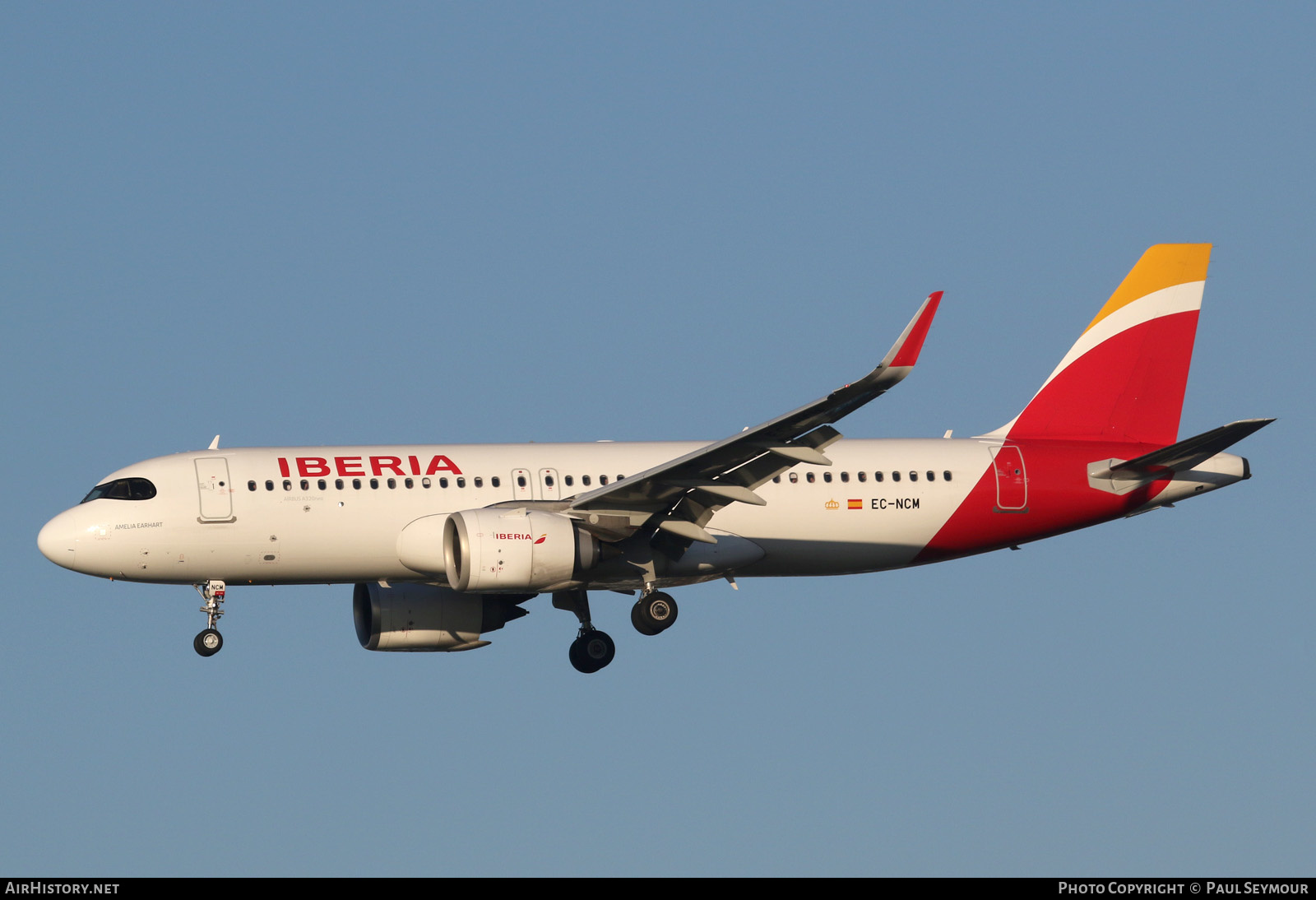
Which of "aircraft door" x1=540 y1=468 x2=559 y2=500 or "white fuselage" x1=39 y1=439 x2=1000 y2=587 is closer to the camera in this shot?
"white fuselage" x1=39 y1=439 x2=1000 y2=587

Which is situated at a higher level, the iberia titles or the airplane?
the iberia titles

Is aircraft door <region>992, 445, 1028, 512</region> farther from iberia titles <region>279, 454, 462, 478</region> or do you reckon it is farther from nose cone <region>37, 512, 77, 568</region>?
nose cone <region>37, 512, 77, 568</region>

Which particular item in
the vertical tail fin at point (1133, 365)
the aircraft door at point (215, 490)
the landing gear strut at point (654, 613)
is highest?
the vertical tail fin at point (1133, 365)

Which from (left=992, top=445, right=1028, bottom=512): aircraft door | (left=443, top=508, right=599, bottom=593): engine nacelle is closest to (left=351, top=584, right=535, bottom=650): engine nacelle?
(left=443, top=508, right=599, bottom=593): engine nacelle

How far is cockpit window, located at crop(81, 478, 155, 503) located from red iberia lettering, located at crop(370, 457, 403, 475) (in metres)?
4.42

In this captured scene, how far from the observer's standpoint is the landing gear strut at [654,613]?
39.7 meters

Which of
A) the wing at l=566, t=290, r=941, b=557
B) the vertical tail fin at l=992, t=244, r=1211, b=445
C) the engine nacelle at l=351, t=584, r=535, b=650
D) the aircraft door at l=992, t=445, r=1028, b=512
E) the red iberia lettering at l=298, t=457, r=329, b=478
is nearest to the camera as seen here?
the wing at l=566, t=290, r=941, b=557

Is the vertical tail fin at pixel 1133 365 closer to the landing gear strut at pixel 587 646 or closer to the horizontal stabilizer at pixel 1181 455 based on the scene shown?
the horizontal stabilizer at pixel 1181 455

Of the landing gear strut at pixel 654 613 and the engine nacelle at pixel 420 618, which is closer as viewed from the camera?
the landing gear strut at pixel 654 613

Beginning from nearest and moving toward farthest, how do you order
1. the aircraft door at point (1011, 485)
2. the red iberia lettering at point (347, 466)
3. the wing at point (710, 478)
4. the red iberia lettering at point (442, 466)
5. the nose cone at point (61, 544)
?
the wing at point (710, 478), the nose cone at point (61, 544), the red iberia lettering at point (347, 466), the red iberia lettering at point (442, 466), the aircraft door at point (1011, 485)

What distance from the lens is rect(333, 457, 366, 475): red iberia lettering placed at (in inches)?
1569

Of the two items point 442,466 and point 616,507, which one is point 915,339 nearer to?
point 616,507

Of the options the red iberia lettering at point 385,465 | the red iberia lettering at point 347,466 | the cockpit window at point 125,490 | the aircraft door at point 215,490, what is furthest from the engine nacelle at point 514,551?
the cockpit window at point 125,490

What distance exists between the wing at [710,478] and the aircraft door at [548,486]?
1958 millimetres
